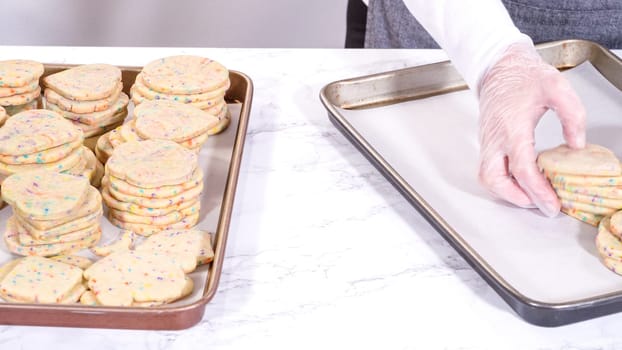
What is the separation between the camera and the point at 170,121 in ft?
4.04

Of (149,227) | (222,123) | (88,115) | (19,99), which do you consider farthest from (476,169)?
(19,99)

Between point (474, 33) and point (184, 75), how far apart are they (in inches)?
18.6

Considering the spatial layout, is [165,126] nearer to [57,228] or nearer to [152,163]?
[152,163]

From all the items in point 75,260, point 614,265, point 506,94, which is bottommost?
point 75,260

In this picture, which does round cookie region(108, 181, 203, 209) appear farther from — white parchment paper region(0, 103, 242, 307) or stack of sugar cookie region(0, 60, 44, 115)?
stack of sugar cookie region(0, 60, 44, 115)

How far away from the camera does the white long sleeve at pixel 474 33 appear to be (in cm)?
129

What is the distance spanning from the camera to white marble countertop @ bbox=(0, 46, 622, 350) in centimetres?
95

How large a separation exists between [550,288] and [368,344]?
0.25 meters

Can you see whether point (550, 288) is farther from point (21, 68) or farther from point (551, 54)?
point (21, 68)

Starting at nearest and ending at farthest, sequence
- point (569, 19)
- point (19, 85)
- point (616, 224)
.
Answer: point (616, 224) → point (19, 85) → point (569, 19)

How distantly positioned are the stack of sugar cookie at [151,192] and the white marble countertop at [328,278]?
77 mm

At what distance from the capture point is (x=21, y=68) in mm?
1306

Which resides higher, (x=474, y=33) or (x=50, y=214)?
(x=474, y=33)

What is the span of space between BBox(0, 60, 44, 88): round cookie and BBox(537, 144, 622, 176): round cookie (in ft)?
2.59
